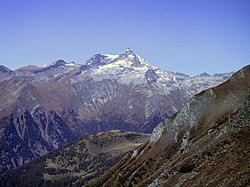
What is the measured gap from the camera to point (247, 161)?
4525 centimetres

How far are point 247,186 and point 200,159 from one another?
20.3 metres

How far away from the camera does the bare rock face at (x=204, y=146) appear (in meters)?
49.1

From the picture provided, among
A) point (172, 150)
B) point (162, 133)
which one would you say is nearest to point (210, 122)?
point (172, 150)

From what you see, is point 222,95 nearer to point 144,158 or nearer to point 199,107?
point 199,107

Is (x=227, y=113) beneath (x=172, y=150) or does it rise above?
above

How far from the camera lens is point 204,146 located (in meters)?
69.9

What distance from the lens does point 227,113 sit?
108 meters

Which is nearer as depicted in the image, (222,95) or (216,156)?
(216,156)

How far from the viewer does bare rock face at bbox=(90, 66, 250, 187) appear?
4912 cm

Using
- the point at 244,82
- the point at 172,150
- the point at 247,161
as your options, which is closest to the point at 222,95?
the point at 244,82

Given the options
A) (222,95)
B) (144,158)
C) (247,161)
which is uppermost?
(222,95)

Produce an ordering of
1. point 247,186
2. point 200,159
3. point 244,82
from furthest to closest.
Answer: point 244,82 → point 200,159 → point 247,186

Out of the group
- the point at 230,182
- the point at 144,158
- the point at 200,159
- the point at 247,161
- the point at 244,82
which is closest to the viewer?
the point at 230,182

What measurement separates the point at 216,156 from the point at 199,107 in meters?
69.3
